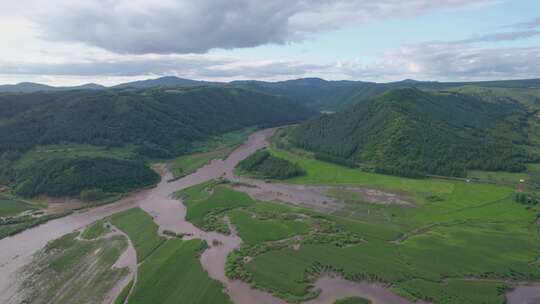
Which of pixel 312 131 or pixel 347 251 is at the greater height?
pixel 312 131

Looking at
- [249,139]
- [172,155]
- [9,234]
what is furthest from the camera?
[249,139]

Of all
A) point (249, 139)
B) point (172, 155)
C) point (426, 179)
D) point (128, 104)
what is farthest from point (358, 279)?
point (128, 104)

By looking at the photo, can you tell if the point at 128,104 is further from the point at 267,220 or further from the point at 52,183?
the point at 267,220

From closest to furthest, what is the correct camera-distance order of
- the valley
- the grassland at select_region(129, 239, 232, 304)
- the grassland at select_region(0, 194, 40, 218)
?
the grassland at select_region(129, 239, 232, 304) < the valley < the grassland at select_region(0, 194, 40, 218)

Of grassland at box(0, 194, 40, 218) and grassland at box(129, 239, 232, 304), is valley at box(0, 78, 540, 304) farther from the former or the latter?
grassland at box(0, 194, 40, 218)

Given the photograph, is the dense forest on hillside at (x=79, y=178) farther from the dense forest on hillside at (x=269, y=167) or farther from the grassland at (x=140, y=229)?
the dense forest on hillside at (x=269, y=167)

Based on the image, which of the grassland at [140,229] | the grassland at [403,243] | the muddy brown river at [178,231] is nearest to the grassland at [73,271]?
the muddy brown river at [178,231]

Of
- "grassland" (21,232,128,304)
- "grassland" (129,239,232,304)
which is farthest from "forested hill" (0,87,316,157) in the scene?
"grassland" (129,239,232,304)

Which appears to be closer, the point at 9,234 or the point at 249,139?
the point at 9,234
